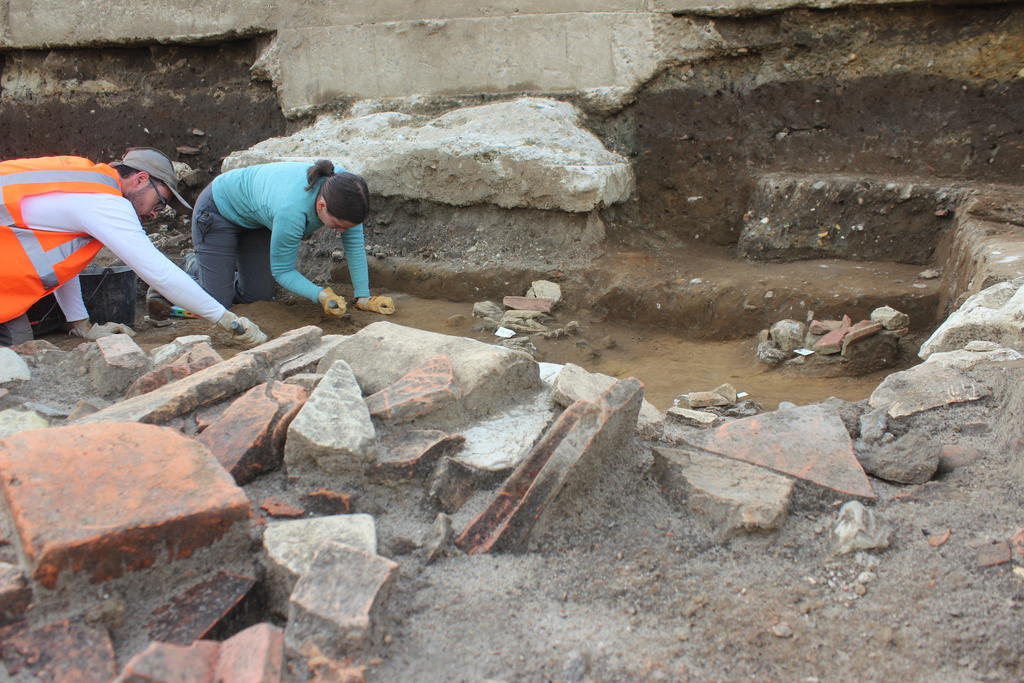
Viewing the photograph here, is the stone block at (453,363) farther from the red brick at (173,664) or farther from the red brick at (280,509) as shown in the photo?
the red brick at (173,664)

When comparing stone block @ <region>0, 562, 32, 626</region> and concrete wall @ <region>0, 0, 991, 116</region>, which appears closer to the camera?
stone block @ <region>0, 562, 32, 626</region>

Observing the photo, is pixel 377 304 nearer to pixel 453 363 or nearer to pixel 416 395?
pixel 453 363

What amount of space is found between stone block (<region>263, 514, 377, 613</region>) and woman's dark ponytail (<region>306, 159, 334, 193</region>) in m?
2.95

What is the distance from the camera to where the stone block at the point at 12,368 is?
2504 mm

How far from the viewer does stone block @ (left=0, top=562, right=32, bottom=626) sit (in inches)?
48.5

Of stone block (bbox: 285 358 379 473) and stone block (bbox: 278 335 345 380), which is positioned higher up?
stone block (bbox: 285 358 379 473)

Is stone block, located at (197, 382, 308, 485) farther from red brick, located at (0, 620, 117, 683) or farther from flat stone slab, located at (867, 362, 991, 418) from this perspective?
flat stone slab, located at (867, 362, 991, 418)

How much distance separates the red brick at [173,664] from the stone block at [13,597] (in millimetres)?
265

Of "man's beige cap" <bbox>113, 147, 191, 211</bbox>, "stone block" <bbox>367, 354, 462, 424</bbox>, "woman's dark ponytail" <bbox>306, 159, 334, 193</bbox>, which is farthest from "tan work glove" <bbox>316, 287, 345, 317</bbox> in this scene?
"stone block" <bbox>367, 354, 462, 424</bbox>

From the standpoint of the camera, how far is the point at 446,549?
60.9 inches

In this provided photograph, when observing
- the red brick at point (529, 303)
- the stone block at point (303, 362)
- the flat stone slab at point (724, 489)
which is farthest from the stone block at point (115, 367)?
the red brick at point (529, 303)

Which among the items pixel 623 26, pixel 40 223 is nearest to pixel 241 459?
pixel 40 223

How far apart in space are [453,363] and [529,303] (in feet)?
7.80

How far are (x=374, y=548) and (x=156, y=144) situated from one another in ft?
20.5
